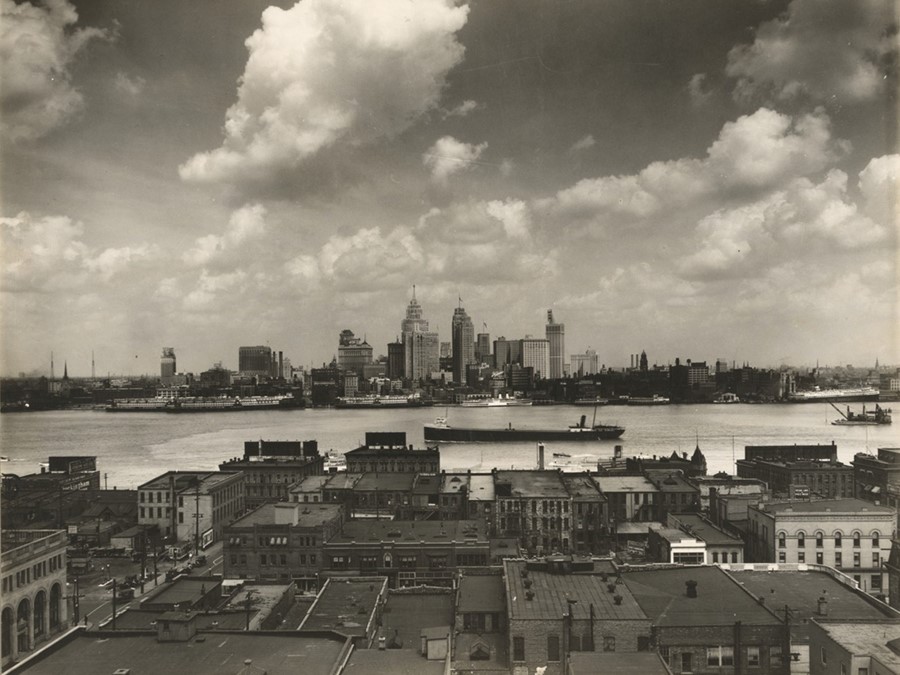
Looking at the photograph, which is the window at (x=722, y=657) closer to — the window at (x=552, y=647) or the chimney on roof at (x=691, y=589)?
the chimney on roof at (x=691, y=589)

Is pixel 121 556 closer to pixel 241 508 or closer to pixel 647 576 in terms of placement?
pixel 241 508

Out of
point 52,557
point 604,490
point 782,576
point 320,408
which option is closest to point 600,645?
point 782,576

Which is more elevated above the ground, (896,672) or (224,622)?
(896,672)

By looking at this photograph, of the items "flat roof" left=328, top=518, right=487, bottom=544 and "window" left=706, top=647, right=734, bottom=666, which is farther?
"flat roof" left=328, top=518, right=487, bottom=544

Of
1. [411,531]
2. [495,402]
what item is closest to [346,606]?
[411,531]

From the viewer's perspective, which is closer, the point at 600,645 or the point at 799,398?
the point at 600,645

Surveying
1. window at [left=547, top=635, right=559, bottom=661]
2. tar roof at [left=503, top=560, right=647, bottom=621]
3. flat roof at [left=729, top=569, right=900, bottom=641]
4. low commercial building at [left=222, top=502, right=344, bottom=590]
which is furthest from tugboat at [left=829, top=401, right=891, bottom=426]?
window at [left=547, top=635, right=559, bottom=661]

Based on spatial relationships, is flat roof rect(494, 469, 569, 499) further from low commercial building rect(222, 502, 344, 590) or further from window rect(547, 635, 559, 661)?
window rect(547, 635, 559, 661)
